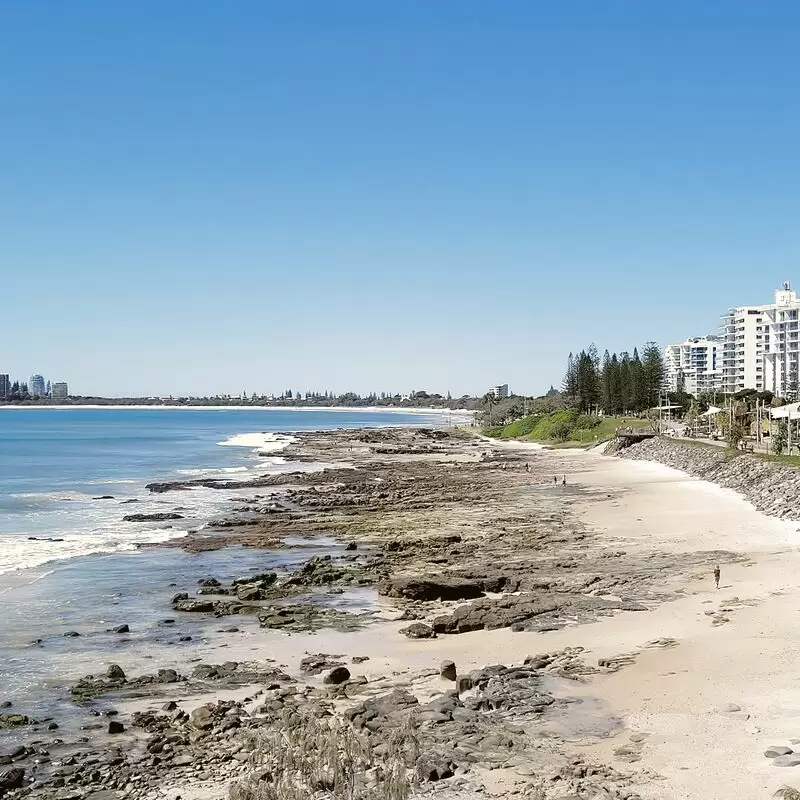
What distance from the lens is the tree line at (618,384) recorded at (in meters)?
107

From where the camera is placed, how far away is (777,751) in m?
9.16

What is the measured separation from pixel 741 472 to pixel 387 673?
29.3 metres

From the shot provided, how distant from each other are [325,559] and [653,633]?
42.0 feet

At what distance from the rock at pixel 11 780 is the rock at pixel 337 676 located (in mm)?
4708

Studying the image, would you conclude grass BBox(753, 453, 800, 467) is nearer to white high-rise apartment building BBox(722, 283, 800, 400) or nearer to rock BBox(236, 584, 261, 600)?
rock BBox(236, 584, 261, 600)

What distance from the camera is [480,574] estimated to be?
21297 millimetres

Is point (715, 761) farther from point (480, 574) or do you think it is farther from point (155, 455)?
point (155, 455)

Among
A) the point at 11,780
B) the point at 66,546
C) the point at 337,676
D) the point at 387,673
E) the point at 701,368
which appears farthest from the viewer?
the point at 701,368

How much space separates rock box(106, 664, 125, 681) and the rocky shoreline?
26mm

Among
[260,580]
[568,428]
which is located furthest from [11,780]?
[568,428]

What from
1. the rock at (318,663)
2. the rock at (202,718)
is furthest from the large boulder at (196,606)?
the rock at (202,718)

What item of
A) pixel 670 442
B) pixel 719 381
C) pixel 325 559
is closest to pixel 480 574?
pixel 325 559

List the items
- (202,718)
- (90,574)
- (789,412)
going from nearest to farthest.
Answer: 1. (202,718)
2. (90,574)
3. (789,412)

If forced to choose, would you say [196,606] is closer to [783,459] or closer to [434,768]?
[434,768]
